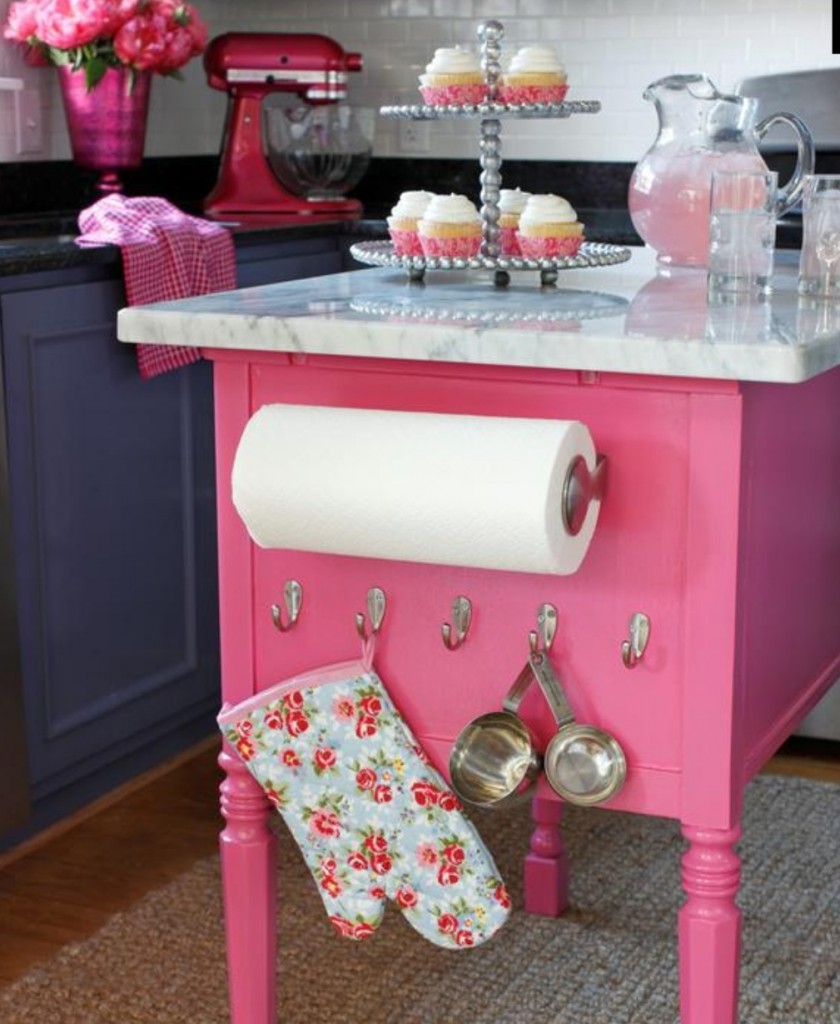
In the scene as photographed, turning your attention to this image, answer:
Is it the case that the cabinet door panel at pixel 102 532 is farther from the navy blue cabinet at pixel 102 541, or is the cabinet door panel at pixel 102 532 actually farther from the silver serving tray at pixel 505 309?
the silver serving tray at pixel 505 309

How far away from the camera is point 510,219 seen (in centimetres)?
213

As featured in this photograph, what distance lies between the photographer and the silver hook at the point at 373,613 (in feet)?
6.03

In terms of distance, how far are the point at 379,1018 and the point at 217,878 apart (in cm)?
49

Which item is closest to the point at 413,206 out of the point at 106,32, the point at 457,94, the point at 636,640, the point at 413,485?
the point at 457,94

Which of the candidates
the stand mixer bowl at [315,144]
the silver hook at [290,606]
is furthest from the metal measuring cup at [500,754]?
the stand mixer bowl at [315,144]

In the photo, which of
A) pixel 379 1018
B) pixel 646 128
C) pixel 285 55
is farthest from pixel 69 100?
pixel 379 1018

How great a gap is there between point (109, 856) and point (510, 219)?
124cm

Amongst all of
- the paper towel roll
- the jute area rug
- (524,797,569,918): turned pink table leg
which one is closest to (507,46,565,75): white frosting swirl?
the paper towel roll

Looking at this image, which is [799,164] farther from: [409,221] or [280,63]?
[280,63]

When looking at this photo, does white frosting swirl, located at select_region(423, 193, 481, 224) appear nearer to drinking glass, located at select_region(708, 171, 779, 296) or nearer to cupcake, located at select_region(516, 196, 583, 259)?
cupcake, located at select_region(516, 196, 583, 259)

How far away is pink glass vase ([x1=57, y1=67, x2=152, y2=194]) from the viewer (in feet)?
10.9

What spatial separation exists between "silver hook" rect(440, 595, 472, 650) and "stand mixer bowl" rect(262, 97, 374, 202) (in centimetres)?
191

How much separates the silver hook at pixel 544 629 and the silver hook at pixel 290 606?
0.88ft

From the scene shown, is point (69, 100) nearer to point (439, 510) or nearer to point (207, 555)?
point (207, 555)
